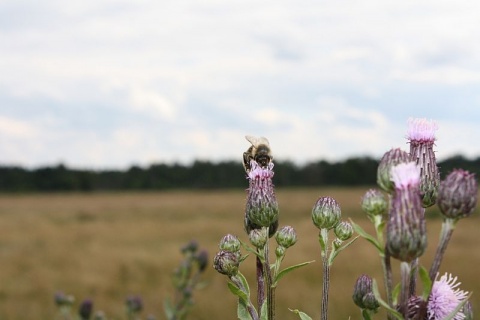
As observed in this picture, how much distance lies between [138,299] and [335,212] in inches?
145

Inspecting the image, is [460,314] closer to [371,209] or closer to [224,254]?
[371,209]

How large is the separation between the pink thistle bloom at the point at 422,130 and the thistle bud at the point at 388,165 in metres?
0.31

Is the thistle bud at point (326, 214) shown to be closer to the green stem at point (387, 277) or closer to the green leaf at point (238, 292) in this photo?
the green leaf at point (238, 292)

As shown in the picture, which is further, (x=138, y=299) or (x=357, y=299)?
(x=138, y=299)


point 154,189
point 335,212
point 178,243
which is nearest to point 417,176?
point 335,212

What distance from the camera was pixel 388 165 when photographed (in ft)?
4.62

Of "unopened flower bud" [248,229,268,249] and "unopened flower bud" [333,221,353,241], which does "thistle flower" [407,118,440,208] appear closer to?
"unopened flower bud" [333,221,353,241]


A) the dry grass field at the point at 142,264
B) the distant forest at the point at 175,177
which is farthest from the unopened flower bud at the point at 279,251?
the distant forest at the point at 175,177

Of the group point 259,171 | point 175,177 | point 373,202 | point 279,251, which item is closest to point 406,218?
point 373,202

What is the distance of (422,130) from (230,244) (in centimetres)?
60

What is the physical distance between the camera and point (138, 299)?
5.19 m

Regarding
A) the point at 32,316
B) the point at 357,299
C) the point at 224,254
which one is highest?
the point at 224,254

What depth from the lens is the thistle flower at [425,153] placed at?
1684 mm

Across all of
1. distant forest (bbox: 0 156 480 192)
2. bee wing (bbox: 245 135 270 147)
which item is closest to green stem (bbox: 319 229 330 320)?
bee wing (bbox: 245 135 270 147)
